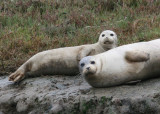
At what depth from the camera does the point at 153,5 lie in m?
10.7

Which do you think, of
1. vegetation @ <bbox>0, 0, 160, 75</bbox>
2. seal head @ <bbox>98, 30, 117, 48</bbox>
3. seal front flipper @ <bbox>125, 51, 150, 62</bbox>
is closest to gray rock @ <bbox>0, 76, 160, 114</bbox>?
seal front flipper @ <bbox>125, 51, 150, 62</bbox>

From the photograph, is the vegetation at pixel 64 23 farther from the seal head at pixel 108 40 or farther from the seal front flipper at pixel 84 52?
the seal front flipper at pixel 84 52

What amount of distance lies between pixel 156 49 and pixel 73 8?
6.27 meters

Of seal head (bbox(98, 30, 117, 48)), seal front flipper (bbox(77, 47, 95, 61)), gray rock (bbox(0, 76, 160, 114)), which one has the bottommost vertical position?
gray rock (bbox(0, 76, 160, 114))

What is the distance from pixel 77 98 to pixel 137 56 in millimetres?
972

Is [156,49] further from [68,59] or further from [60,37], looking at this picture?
[60,37]

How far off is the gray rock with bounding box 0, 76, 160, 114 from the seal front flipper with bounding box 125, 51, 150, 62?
0.32m

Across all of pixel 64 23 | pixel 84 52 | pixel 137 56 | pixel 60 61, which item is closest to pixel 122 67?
pixel 137 56

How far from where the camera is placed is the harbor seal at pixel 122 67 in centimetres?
495

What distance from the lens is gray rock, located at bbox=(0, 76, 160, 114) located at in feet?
14.7

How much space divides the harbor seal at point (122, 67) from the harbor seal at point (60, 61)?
124 cm

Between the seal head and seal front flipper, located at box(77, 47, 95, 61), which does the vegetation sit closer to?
the seal head

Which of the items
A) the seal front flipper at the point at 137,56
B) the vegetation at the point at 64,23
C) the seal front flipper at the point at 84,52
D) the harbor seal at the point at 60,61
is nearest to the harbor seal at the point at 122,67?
the seal front flipper at the point at 137,56

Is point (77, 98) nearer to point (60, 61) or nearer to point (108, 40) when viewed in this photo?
point (60, 61)
